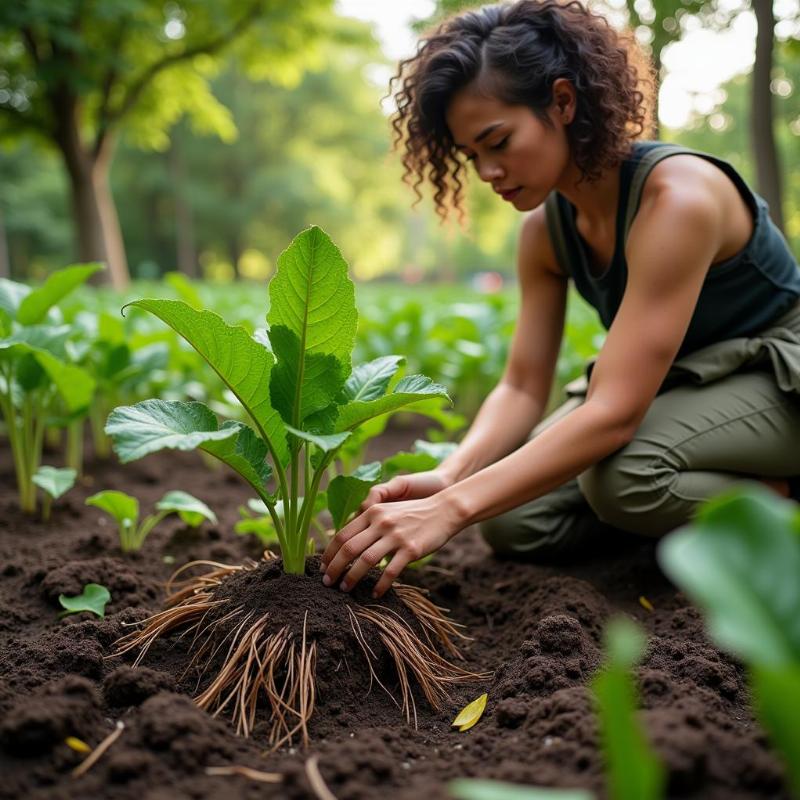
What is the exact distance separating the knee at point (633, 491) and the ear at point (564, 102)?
834mm

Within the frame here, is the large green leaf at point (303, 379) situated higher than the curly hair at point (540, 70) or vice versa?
the curly hair at point (540, 70)

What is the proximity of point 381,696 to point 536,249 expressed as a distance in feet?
4.58

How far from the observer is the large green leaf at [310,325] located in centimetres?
147

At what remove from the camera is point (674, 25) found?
7.42 meters

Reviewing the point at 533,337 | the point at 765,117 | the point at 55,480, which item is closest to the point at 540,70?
the point at 533,337

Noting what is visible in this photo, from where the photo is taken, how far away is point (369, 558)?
155cm

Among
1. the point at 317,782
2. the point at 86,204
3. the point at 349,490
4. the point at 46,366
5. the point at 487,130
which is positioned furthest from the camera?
the point at 86,204

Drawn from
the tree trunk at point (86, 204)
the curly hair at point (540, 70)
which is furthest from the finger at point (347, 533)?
the tree trunk at point (86, 204)

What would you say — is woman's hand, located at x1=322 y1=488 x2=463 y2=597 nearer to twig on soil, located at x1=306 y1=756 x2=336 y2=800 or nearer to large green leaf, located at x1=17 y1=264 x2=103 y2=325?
twig on soil, located at x1=306 y1=756 x2=336 y2=800

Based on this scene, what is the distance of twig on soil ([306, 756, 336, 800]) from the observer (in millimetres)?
1078

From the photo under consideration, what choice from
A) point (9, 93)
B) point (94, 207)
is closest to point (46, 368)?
point (94, 207)

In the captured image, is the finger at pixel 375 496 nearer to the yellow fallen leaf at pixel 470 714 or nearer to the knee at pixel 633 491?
the yellow fallen leaf at pixel 470 714

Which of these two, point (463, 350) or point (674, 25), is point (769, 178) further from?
point (463, 350)

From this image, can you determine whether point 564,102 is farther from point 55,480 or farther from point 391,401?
point 55,480
